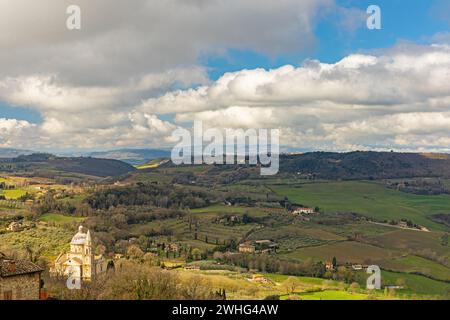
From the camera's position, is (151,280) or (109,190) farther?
(109,190)

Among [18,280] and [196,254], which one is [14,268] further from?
[196,254]

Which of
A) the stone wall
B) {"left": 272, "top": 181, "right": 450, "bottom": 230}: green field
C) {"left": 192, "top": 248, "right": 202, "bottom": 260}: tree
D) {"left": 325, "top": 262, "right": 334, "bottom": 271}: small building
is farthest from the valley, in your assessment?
the stone wall

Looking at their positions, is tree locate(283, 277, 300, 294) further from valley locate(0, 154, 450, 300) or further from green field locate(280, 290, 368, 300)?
green field locate(280, 290, 368, 300)

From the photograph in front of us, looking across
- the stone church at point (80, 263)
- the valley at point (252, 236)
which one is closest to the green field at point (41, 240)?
the valley at point (252, 236)
